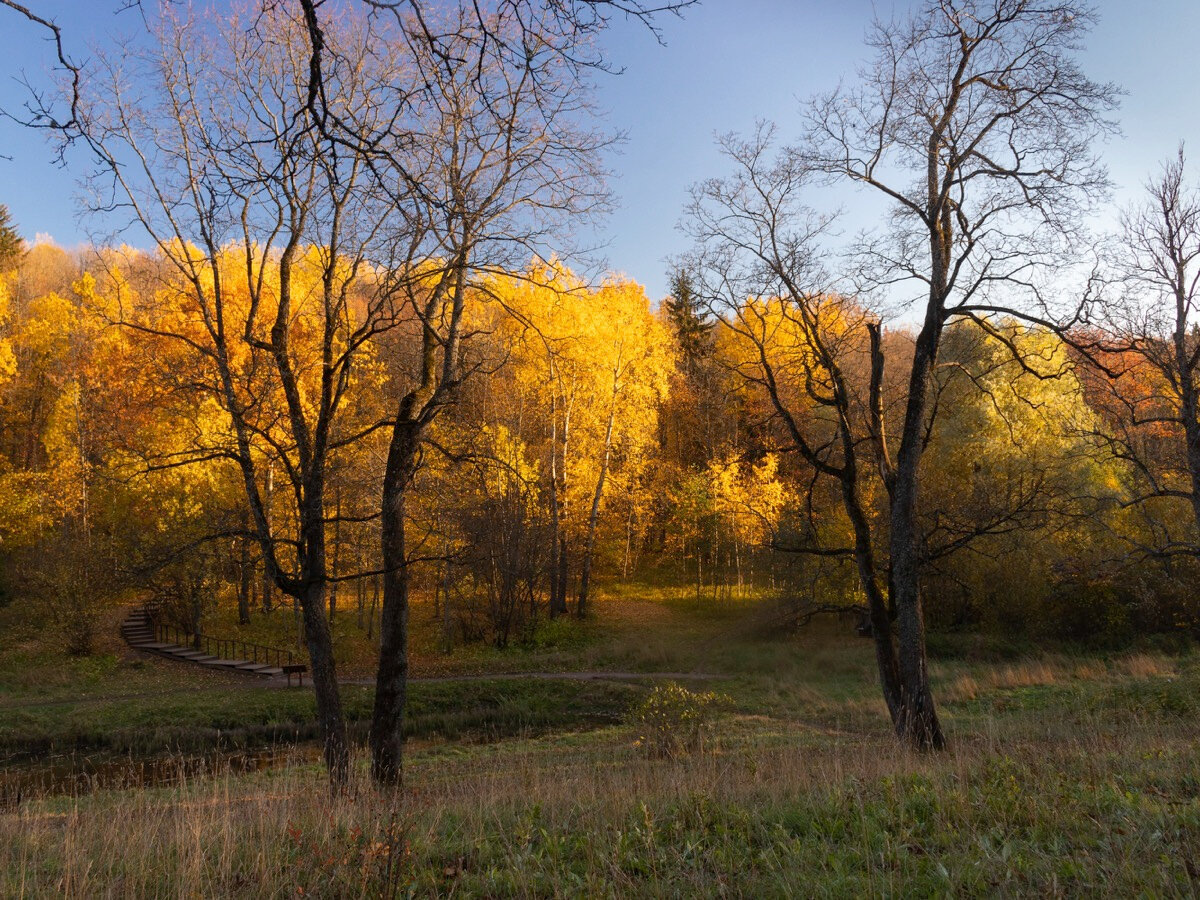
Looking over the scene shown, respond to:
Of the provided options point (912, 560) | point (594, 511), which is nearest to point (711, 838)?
point (912, 560)

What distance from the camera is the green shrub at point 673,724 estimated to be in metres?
9.91

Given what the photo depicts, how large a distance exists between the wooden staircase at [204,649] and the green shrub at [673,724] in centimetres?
1192

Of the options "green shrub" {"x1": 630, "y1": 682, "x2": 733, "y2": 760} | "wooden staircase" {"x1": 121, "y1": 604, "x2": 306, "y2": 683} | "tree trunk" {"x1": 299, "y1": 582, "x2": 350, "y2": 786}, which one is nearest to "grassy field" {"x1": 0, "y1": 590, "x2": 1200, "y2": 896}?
"tree trunk" {"x1": 299, "y1": 582, "x2": 350, "y2": 786}

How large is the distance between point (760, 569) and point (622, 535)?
675cm

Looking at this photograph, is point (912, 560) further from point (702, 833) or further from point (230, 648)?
point (230, 648)

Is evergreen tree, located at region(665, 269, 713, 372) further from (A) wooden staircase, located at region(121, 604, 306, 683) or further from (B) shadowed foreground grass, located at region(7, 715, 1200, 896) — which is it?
(B) shadowed foreground grass, located at region(7, 715, 1200, 896)

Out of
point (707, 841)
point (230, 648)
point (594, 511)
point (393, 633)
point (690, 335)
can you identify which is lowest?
point (230, 648)

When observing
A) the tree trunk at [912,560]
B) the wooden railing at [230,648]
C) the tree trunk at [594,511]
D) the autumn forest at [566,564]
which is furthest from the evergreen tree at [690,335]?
the tree trunk at [912,560]

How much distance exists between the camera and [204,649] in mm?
22953

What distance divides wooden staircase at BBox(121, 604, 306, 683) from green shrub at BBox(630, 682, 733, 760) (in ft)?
39.1

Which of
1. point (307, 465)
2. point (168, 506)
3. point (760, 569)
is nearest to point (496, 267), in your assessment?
point (307, 465)

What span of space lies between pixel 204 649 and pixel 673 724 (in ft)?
60.3

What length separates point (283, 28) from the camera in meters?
6.99

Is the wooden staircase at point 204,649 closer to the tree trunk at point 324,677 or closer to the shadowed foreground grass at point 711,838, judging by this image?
the tree trunk at point 324,677
